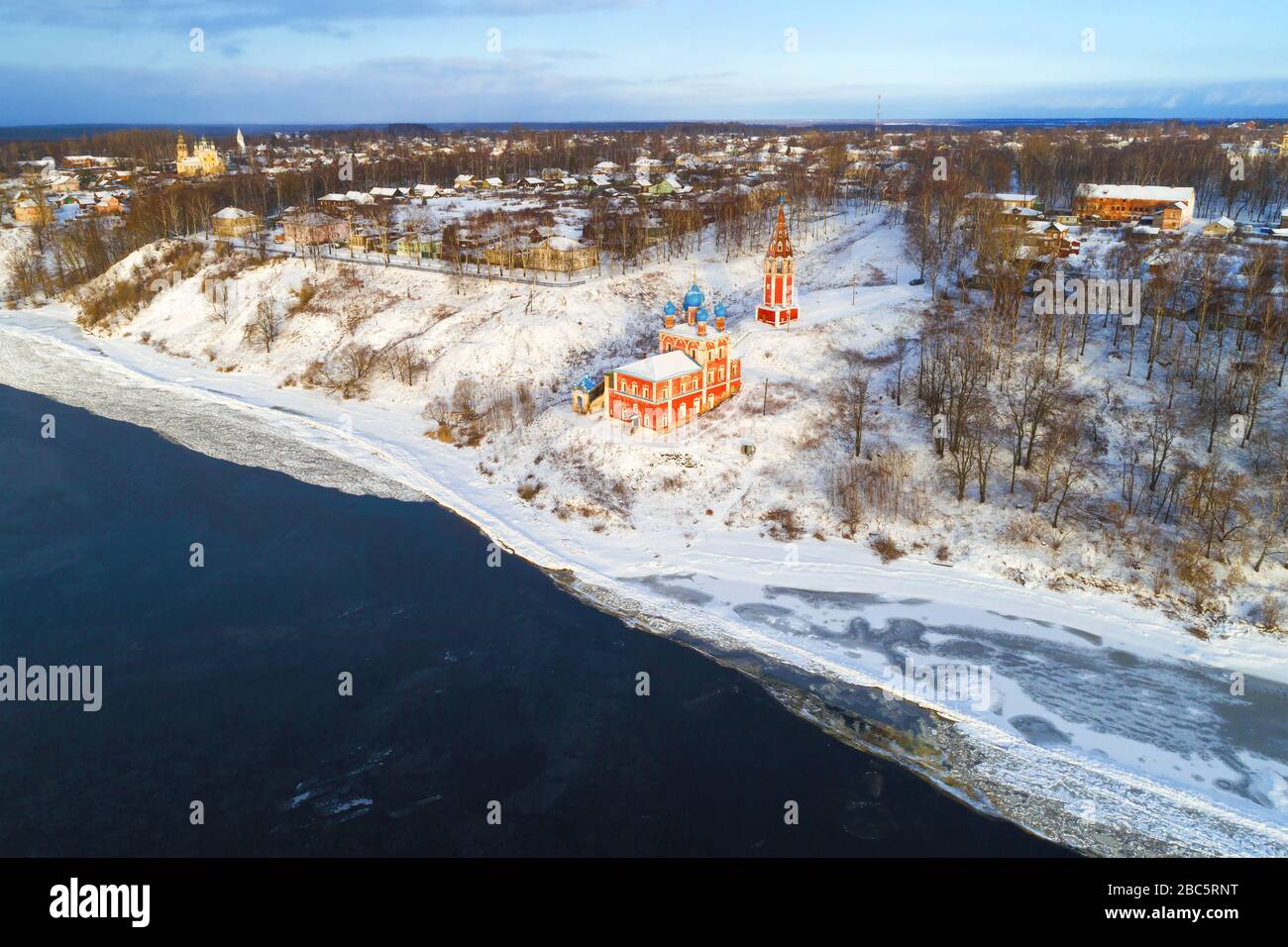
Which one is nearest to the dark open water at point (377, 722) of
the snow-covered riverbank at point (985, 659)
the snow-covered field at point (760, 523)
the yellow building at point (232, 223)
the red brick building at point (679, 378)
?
the snow-covered riverbank at point (985, 659)

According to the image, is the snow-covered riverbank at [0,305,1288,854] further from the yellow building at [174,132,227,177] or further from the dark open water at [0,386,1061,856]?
the yellow building at [174,132,227,177]

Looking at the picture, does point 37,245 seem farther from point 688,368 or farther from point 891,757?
point 891,757

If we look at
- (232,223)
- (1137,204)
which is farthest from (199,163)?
(1137,204)

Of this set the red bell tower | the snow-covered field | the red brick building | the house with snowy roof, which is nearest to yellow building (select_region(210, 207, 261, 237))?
the snow-covered field

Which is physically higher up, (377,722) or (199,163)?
(199,163)

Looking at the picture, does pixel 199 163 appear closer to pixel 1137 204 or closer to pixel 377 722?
pixel 1137 204

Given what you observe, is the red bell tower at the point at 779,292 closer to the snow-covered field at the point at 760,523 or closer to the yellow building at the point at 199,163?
the snow-covered field at the point at 760,523
